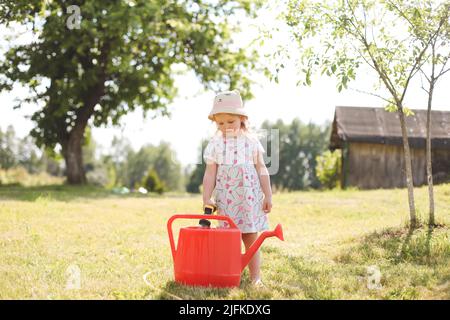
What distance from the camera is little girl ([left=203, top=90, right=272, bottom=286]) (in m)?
4.45

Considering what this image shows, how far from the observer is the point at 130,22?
14555 millimetres

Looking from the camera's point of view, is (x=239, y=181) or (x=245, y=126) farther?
(x=245, y=126)

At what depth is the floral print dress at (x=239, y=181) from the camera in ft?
14.6

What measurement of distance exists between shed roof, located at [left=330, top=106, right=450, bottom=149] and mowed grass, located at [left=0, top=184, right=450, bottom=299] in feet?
31.6

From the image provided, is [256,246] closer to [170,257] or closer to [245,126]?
[245,126]

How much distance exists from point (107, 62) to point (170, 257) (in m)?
13.5

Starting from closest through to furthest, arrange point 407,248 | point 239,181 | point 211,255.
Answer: point 211,255 → point 239,181 → point 407,248

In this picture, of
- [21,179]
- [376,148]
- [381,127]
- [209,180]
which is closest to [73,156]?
[21,179]

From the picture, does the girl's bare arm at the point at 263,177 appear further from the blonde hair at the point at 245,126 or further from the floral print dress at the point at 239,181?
the blonde hair at the point at 245,126

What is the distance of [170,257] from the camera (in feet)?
18.5

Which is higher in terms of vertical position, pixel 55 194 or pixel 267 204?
pixel 267 204

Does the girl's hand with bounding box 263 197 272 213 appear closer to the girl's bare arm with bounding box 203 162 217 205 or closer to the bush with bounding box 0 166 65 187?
the girl's bare arm with bounding box 203 162 217 205

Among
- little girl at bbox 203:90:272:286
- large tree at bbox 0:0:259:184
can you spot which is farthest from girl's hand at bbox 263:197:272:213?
large tree at bbox 0:0:259:184

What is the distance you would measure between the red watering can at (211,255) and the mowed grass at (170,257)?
0.09 metres
